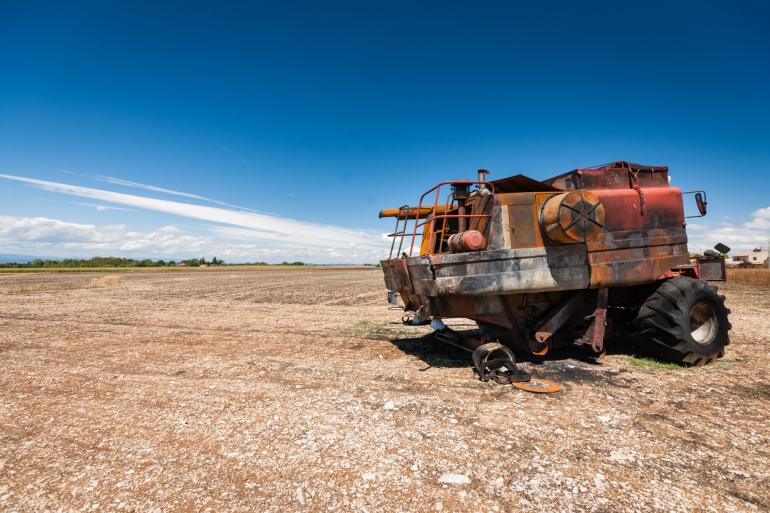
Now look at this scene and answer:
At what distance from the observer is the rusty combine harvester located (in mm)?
5602

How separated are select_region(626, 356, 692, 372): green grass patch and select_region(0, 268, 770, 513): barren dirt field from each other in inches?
2.2

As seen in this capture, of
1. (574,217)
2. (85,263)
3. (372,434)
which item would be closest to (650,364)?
(574,217)

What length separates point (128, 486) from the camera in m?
3.03

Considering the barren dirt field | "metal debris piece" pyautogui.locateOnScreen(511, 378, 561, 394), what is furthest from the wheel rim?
"metal debris piece" pyautogui.locateOnScreen(511, 378, 561, 394)

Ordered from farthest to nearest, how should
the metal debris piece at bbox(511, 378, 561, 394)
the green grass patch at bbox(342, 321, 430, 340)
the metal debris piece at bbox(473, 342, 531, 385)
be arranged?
the green grass patch at bbox(342, 321, 430, 340)
the metal debris piece at bbox(473, 342, 531, 385)
the metal debris piece at bbox(511, 378, 561, 394)

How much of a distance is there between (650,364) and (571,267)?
213 centimetres

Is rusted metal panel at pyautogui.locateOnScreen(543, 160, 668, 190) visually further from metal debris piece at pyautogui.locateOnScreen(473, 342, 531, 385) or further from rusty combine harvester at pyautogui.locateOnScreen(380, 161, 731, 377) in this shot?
metal debris piece at pyautogui.locateOnScreen(473, 342, 531, 385)

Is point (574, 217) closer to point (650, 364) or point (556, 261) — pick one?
point (556, 261)

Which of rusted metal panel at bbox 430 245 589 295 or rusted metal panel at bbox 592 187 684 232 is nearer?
rusted metal panel at bbox 430 245 589 295

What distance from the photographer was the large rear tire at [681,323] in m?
5.88

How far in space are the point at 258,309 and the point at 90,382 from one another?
935 cm

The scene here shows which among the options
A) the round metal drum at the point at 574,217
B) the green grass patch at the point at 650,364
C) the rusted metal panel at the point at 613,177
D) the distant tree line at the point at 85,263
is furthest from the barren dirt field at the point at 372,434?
the distant tree line at the point at 85,263

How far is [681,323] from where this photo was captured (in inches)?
231

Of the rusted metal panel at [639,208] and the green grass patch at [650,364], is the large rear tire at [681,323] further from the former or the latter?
the rusted metal panel at [639,208]
